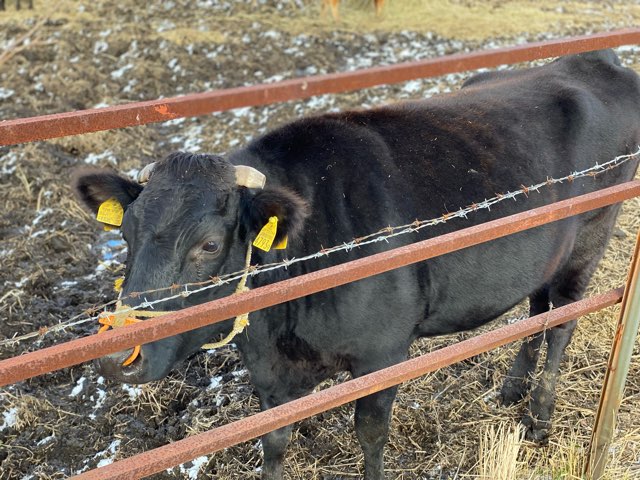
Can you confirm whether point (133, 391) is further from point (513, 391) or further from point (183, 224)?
point (513, 391)

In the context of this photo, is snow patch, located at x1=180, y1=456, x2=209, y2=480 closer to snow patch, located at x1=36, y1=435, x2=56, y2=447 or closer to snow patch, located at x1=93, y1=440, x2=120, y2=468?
snow patch, located at x1=93, y1=440, x2=120, y2=468

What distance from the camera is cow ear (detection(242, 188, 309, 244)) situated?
2.68 m

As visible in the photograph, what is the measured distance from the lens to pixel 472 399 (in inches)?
157

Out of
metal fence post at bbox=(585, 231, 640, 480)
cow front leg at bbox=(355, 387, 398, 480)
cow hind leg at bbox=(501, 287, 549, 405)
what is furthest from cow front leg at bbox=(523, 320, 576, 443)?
cow front leg at bbox=(355, 387, 398, 480)

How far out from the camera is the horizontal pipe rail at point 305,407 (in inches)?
74.6

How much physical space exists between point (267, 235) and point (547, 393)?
6.94ft

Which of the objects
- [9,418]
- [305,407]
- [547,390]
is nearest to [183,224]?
[305,407]

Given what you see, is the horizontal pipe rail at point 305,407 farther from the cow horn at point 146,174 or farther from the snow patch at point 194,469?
the snow patch at point 194,469

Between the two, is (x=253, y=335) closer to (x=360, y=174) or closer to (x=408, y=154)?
(x=360, y=174)

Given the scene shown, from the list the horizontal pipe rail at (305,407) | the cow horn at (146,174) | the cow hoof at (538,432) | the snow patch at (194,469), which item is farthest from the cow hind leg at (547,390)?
the cow horn at (146,174)

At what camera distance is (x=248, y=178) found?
2836 mm

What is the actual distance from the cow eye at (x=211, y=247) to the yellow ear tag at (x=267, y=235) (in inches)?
6.5

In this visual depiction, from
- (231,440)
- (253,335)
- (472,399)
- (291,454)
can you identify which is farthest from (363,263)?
(472,399)

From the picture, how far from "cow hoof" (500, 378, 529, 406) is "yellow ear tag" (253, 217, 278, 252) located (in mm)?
2120
